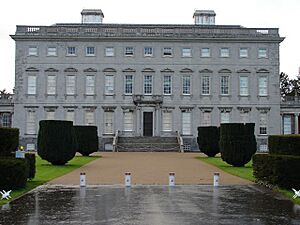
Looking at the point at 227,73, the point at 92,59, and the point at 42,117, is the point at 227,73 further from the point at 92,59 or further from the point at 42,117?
the point at 42,117

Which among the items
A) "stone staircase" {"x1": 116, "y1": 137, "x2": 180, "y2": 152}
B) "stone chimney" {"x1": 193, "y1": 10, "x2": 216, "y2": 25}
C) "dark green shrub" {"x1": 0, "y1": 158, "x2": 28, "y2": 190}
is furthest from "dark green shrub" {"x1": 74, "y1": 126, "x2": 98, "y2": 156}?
"stone chimney" {"x1": 193, "y1": 10, "x2": 216, "y2": 25}

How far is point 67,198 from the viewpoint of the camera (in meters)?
13.0

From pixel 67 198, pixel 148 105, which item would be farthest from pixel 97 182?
pixel 148 105

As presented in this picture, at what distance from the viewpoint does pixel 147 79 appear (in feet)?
163

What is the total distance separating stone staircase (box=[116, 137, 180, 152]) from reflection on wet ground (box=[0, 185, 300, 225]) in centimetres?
2930

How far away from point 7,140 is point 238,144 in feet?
45.2

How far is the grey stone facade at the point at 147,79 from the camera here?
49.5 m

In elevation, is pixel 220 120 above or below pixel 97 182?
above

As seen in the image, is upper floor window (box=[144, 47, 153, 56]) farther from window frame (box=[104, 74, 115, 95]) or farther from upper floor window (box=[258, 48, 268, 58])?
upper floor window (box=[258, 48, 268, 58])

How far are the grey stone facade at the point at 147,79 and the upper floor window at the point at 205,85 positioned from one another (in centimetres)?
10

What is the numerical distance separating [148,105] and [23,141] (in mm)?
12793

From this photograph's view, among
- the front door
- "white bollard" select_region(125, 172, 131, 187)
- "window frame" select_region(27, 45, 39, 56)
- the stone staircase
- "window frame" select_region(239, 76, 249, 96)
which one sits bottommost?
"white bollard" select_region(125, 172, 131, 187)

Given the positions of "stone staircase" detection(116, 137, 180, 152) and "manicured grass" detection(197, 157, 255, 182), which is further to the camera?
"stone staircase" detection(116, 137, 180, 152)

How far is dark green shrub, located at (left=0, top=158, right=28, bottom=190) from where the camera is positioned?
14.1 metres
